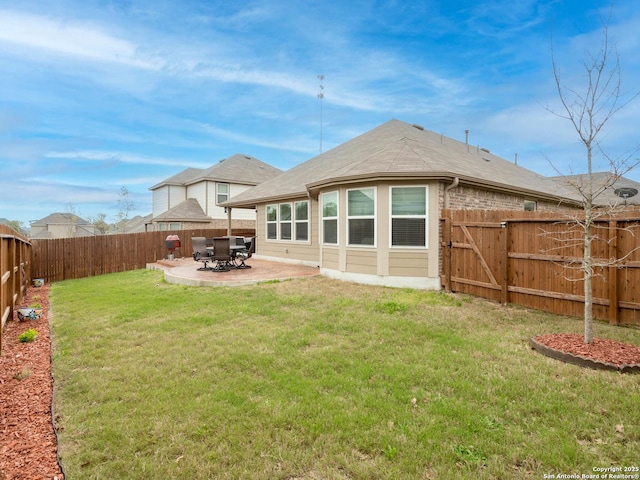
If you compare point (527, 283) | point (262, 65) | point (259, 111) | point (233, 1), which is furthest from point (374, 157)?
point (259, 111)

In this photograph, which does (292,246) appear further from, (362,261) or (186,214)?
(186,214)

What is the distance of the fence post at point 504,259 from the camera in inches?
277

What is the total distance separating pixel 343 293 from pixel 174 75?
13.1 m

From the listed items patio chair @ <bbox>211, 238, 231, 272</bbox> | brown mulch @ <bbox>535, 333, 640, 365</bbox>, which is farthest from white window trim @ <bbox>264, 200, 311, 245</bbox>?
brown mulch @ <bbox>535, 333, 640, 365</bbox>

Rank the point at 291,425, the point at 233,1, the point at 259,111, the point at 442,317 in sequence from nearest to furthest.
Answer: the point at 291,425
the point at 442,317
the point at 233,1
the point at 259,111

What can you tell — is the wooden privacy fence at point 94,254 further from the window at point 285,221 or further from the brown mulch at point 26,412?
the brown mulch at point 26,412

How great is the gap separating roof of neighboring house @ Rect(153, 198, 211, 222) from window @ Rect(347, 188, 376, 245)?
1715 cm

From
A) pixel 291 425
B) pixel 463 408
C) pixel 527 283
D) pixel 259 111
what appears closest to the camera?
pixel 291 425

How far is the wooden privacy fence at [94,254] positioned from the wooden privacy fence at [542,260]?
1492 centimetres

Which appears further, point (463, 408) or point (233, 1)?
point (233, 1)

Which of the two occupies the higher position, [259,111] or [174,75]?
[259,111]

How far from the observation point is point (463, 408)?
3.07 m

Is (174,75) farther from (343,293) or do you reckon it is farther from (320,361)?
(320,361)

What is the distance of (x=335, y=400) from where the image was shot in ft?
10.6
